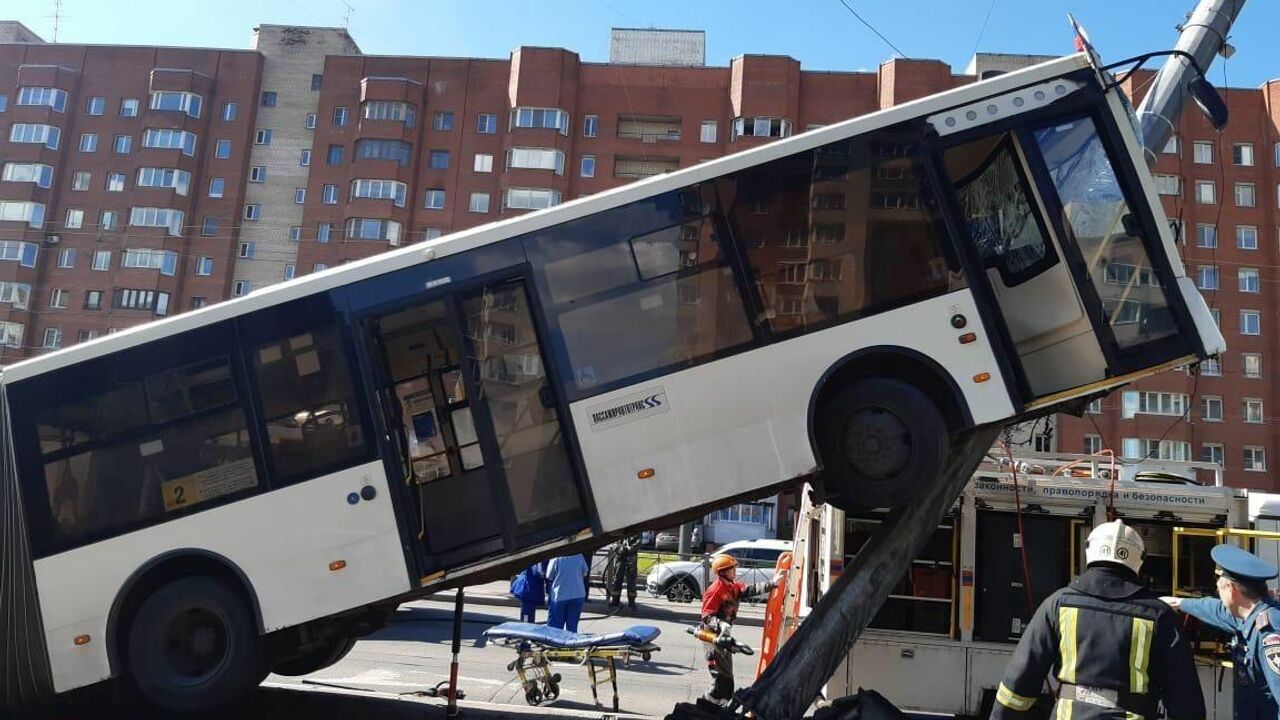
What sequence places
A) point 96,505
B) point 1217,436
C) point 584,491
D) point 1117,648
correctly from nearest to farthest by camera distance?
point 1117,648
point 584,491
point 96,505
point 1217,436

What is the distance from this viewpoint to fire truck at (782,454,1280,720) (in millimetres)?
8711

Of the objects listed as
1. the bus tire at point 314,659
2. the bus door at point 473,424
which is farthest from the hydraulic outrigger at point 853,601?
the bus tire at point 314,659

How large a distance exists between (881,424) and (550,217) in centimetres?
275

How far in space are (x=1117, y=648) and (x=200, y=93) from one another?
6060 centimetres

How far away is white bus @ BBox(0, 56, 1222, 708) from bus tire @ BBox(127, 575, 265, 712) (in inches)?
0.7

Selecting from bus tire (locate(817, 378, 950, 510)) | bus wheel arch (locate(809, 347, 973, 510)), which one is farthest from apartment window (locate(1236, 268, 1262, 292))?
bus tire (locate(817, 378, 950, 510))

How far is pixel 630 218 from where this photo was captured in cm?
689

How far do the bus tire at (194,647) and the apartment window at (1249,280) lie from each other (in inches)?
2208

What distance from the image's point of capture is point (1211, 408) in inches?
1972

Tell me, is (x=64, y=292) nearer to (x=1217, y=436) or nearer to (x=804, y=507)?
(x=804, y=507)

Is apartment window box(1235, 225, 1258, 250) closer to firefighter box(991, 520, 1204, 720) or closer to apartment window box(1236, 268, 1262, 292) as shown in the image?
apartment window box(1236, 268, 1262, 292)

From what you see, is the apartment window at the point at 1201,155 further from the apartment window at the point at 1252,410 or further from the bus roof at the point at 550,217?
the bus roof at the point at 550,217

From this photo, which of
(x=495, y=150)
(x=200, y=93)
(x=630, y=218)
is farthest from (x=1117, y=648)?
(x=200, y=93)

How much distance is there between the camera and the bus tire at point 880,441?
21.4 ft
